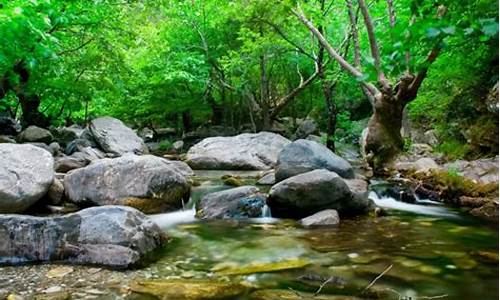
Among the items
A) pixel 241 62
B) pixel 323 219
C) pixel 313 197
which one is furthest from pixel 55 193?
pixel 241 62

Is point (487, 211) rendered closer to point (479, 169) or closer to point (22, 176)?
point (479, 169)

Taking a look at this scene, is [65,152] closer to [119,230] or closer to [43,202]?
[43,202]

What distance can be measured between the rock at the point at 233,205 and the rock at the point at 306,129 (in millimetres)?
13990

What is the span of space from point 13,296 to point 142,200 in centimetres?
390

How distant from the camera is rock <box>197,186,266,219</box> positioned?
747 centimetres

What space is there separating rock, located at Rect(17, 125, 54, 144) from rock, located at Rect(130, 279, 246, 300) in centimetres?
1236

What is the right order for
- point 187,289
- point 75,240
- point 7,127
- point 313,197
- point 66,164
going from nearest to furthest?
point 187,289, point 75,240, point 313,197, point 66,164, point 7,127

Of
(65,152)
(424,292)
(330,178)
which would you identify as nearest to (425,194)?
(330,178)

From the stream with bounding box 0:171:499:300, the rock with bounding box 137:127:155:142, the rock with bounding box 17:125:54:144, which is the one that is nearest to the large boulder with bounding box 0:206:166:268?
the stream with bounding box 0:171:499:300

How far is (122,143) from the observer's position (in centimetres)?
1688

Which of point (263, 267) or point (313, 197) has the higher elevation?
point (313, 197)

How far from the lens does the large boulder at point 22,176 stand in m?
6.64

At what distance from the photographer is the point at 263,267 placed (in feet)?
15.9

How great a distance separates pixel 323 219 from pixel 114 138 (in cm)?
1204
